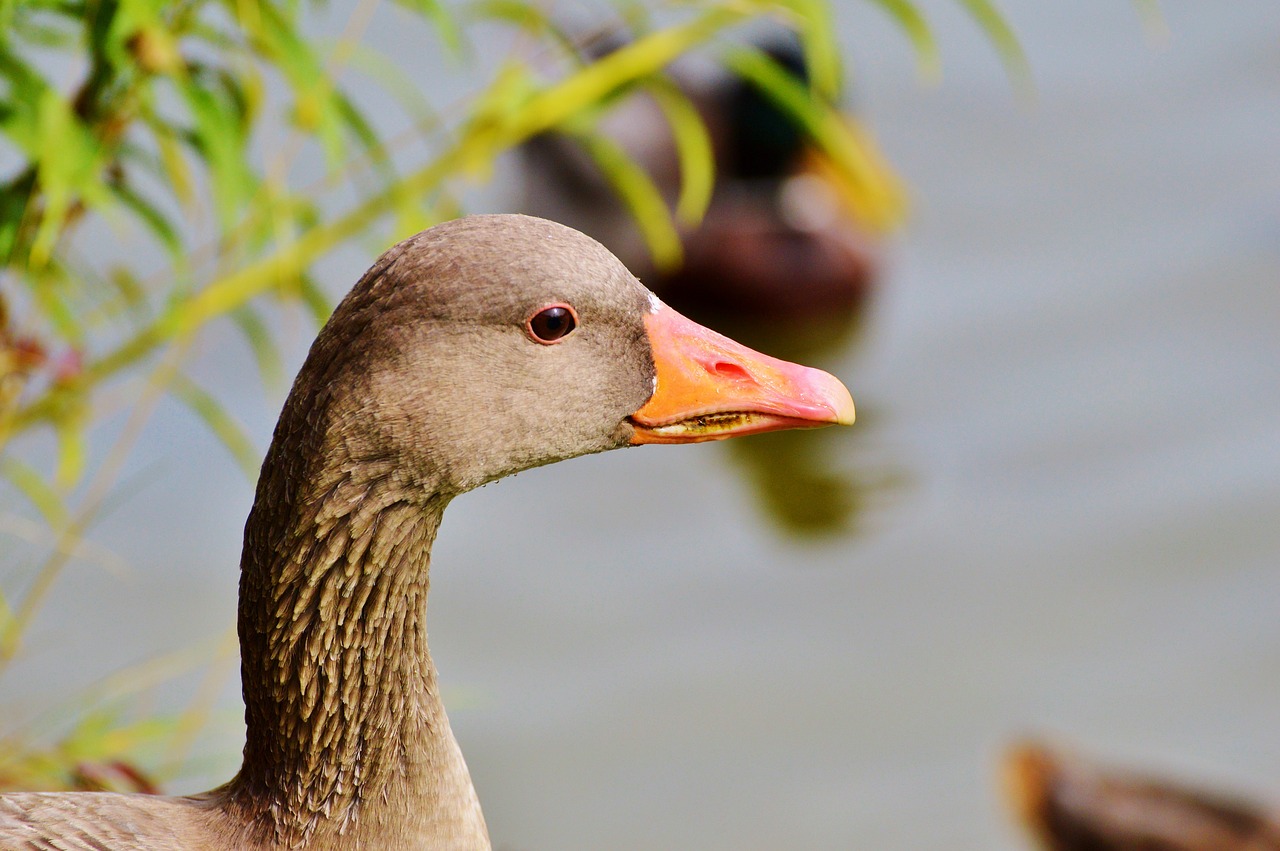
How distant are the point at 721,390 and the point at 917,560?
439 centimetres

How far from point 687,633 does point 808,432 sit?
5.72ft

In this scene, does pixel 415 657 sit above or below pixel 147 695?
below

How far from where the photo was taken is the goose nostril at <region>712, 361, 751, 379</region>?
2436 mm

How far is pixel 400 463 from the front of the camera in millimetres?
2215

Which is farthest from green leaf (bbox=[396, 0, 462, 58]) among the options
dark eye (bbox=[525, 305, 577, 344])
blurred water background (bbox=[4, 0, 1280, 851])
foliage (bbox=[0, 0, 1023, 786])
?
blurred water background (bbox=[4, 0, 1280, 851])

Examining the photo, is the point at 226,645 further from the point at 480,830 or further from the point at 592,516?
the point at 592,516

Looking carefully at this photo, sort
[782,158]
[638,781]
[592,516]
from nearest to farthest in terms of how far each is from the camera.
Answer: [638,781]
[592,516]
[782,158]

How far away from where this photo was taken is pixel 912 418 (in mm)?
7270

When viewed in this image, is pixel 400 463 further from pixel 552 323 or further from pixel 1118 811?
pixel 1118 811

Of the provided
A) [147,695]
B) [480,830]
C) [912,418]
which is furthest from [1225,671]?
[480,830]

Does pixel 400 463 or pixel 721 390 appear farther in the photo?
pixel 721 390

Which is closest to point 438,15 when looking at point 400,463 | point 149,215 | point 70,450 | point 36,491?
point 149,215

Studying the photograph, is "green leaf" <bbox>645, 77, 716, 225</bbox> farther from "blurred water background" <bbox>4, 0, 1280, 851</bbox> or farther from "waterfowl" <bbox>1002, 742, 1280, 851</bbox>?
"waterfowl" <bbox>1002, 742, 1280, 851</bbox>

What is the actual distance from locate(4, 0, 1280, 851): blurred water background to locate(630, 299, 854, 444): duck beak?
2875mm
